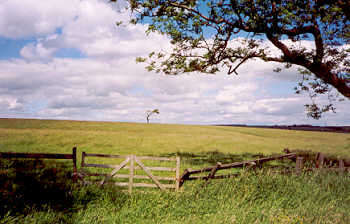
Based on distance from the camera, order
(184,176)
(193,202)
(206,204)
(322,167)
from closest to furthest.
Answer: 1. (206,204)
2. (193,202)
3. (184,176)
4. (322,167)

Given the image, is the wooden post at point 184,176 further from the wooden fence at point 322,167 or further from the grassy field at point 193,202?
the wooden fence at point 322,167

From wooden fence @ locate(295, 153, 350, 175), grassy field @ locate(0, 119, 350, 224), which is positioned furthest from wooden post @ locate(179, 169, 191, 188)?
wooden fence @ locate(295, 153, 350, 175)

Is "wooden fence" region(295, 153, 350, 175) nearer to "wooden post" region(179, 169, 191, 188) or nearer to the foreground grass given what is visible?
the foreground grass

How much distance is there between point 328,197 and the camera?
9.37 metres

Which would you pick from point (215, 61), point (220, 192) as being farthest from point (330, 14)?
point (220, 192)

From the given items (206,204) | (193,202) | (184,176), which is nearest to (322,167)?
(184,176)

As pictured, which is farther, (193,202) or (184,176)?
(184,176)

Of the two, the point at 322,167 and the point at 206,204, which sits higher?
the point at 322,167

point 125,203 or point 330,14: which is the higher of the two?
point 330,14

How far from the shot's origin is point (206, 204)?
8289 mm

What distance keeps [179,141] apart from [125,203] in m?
22.3

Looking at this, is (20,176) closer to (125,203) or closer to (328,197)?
(125,203)

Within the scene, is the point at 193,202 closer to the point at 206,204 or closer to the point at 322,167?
the point at 206,204

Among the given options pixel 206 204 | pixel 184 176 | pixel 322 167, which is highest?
pixel 184 176
